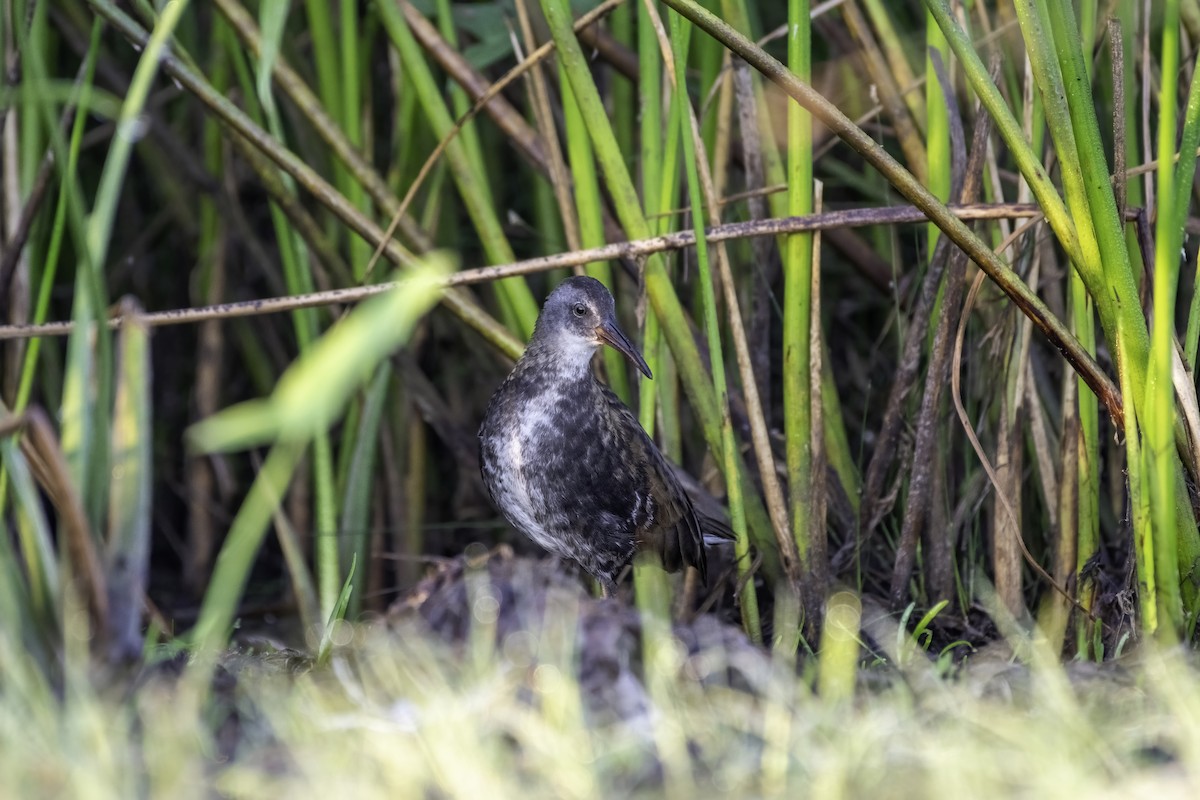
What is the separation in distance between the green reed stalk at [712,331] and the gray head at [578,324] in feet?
1.23

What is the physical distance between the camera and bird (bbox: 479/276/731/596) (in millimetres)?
2814

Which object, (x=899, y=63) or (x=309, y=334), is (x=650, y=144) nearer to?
(x=899, y=63)

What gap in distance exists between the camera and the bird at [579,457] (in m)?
2.81

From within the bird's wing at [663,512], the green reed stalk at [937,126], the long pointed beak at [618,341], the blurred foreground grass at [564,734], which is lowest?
the bird's wing at [663,512]

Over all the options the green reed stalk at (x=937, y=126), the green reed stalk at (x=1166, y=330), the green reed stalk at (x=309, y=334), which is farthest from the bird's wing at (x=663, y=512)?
the green reed stalk at (x=1166, y=330)

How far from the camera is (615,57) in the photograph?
298 centimetres

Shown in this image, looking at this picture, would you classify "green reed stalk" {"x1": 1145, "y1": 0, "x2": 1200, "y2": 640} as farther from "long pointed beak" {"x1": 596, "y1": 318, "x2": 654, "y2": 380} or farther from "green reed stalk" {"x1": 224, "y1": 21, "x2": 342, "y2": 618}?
"green reed stalk" {"x1": 224, "y1": 21, "x2": 342, "y2": 618}

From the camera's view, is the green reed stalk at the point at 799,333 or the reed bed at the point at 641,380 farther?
the green reed stalk at the point at 799,333

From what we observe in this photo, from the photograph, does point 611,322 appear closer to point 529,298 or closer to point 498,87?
point 529,298

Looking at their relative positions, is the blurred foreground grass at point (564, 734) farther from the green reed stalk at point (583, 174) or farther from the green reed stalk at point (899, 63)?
the green reed stalk at point (899, 63)

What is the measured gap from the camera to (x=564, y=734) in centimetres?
141

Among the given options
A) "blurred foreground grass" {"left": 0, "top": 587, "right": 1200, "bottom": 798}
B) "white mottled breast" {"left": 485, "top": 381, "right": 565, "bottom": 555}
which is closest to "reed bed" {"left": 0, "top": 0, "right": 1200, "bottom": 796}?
"blurred foreground grass" {"left": 0, "top": 587, "right": 1200, "bottom": 798}

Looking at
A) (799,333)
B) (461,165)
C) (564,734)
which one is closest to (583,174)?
(461,165)

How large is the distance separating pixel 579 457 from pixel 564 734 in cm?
144
